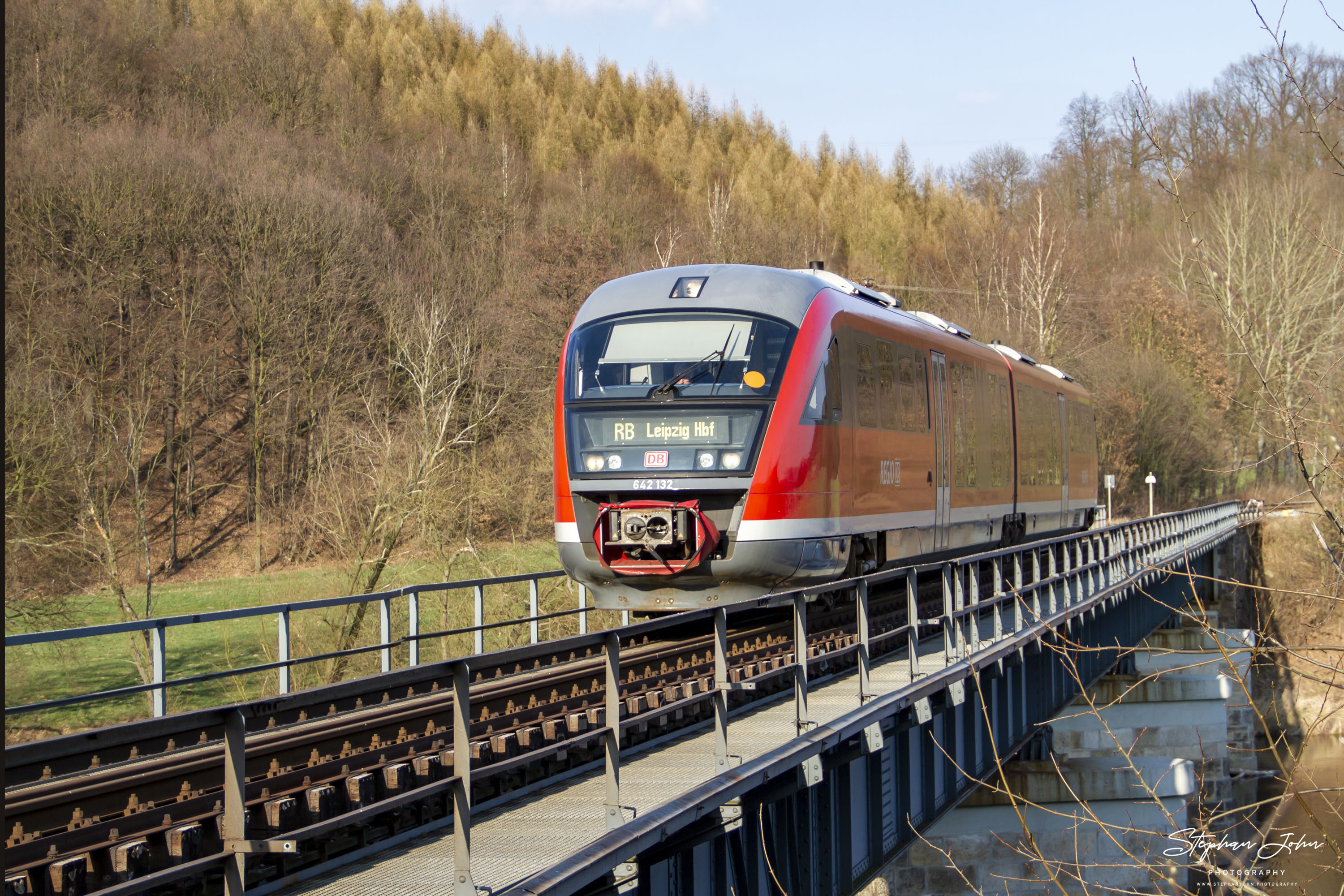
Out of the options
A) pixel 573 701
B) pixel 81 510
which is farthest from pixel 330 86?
pixel 573 701

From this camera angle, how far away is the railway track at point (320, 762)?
4898 mm

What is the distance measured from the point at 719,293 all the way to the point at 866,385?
2.04 m

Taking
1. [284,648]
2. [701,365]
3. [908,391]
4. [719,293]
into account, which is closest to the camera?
[284,648]

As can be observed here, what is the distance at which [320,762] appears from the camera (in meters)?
7.05

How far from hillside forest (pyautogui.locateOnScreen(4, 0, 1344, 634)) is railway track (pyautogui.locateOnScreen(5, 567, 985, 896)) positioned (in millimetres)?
6821

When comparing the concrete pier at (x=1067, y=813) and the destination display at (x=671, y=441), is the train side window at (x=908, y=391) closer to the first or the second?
the destination display at (x=671, y=441)

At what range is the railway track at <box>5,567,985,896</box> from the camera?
4.90m

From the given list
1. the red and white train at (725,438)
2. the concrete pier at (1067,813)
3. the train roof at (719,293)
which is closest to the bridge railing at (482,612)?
the red and white train at (725,438)

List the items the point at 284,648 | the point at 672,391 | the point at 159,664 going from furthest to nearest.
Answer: the point at 672,391
the point at 284,648
the point at 159,664

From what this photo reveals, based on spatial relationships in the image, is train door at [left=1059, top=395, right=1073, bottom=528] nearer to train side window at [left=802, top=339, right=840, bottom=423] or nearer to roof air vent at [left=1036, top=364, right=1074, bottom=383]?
roof air vent at [left=1036, top=364, right=1074, bottom=383]

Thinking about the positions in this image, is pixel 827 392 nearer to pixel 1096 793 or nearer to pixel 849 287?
pixel 849 287

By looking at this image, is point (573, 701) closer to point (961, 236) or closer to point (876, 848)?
point (876, 848)

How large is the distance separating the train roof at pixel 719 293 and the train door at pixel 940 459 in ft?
11.5

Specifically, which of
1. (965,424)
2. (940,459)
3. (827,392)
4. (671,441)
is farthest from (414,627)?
(965,424)
